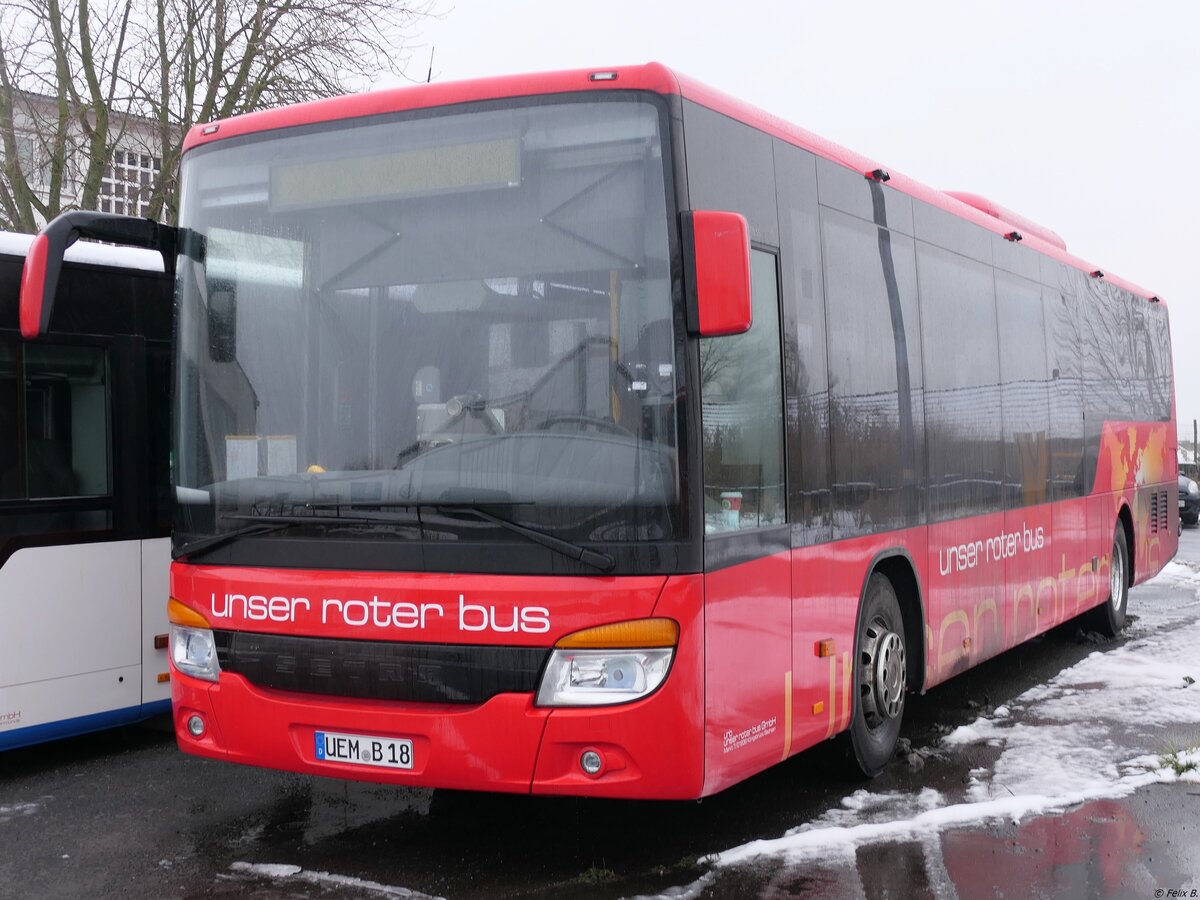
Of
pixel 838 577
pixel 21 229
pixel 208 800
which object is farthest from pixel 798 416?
pixel 21 229

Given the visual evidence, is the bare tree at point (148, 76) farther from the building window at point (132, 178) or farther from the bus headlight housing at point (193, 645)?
the bus headlight housing at point (193, 645)

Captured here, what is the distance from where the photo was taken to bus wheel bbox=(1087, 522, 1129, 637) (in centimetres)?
1188

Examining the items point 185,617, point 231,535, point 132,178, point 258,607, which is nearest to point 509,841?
point 258,607

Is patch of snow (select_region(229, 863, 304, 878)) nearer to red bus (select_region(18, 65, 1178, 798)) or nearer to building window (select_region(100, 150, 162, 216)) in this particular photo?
red bus (select_region(18, 65, 1178, 798))

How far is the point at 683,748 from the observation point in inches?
195

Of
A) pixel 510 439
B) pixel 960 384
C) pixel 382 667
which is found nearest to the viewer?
pixel 510 439

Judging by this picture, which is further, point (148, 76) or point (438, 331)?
point (148, 76)

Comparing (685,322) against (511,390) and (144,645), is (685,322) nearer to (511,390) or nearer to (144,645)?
(511,390)

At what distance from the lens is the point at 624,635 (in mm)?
4914

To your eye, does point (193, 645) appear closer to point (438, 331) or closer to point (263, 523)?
point (263, 523)

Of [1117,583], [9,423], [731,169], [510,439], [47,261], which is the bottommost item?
[1117,583]

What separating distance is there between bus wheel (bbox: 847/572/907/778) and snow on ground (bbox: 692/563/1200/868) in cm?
26

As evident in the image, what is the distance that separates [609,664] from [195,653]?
1.84 m

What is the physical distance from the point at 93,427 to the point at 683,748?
4183mm
